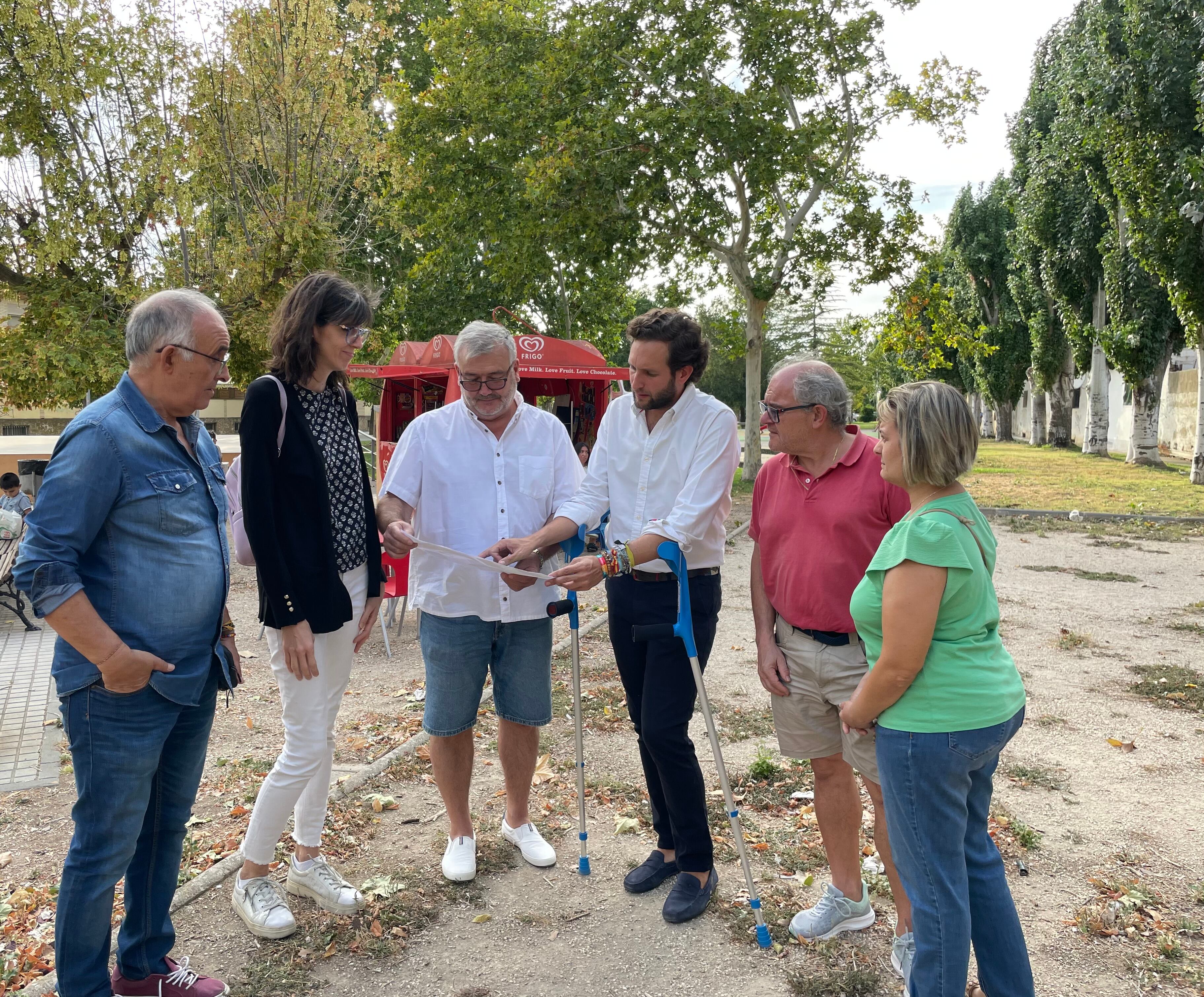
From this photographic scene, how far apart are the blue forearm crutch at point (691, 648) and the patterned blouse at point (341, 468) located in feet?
3.63

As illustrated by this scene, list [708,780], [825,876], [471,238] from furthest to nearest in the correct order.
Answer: [471,238], [708,780], [825,876]

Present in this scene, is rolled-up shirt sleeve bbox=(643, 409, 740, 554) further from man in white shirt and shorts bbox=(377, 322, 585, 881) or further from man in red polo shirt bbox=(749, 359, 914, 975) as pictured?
man in white shirt and shorts bbox=(377, 322, 585, 881)

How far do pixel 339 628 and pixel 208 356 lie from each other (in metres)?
1.07

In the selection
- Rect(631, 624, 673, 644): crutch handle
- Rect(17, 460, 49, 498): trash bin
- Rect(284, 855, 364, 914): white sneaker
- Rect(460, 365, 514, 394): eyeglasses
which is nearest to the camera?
Rect(631, 624, 673, 644): crutch handle

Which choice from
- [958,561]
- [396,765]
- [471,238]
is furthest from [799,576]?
[471,238]

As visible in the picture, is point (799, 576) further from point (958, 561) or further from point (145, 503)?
point (145, 503)

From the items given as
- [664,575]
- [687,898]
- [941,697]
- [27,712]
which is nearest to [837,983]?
[687,898]

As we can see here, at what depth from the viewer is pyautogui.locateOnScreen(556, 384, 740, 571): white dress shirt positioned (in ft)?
11.1

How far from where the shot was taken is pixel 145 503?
2.57 m

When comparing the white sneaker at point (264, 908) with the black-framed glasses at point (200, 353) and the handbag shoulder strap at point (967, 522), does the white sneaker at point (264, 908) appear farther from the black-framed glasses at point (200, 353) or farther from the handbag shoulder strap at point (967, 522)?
the handbag shoulder strap at point (967, 522)

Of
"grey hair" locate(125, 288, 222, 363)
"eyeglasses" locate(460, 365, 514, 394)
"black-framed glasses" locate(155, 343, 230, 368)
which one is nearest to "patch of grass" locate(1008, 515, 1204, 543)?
"eyeglasses" locate(460, 365, 514, 394)

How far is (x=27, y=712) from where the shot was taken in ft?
20.8

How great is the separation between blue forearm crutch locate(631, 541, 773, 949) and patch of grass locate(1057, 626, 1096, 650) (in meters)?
5.23

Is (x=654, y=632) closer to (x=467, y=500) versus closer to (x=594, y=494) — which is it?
(x=594, y=494)
